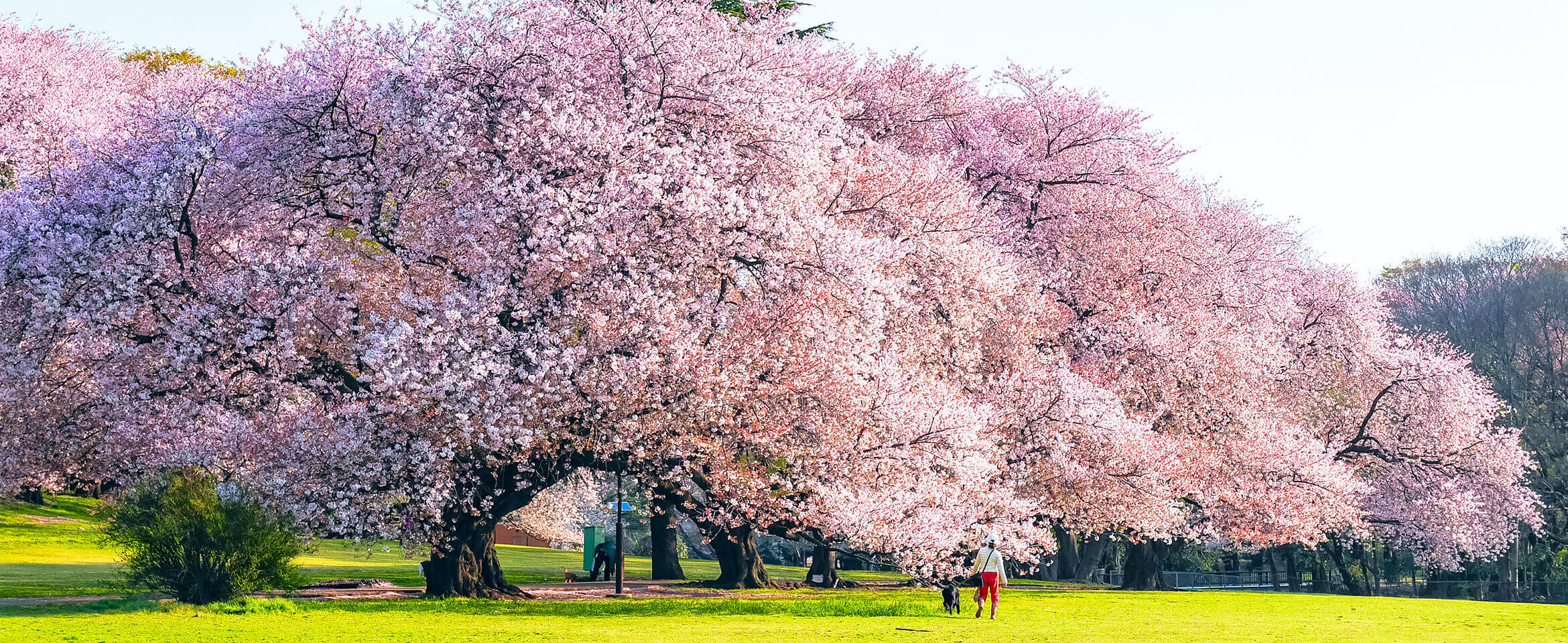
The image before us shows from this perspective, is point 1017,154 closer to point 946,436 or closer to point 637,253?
point 946,436

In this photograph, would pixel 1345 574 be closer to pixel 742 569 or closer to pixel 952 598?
pixel 742 569

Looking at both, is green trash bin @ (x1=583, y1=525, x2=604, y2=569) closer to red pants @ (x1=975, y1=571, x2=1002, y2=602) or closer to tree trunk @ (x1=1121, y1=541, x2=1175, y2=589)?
tree trunk @ (x1=1121, y1=541, x2=1175, y2=589)

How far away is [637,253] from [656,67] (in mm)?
3887

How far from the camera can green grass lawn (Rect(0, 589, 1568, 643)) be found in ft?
53.4

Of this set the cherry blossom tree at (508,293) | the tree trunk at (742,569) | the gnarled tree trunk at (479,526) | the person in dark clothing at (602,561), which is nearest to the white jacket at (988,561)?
the cherry blossom tree at (508,293)

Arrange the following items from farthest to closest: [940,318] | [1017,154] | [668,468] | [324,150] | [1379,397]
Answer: [1379,397], [1017,154], [940,318], [668,468], [324,150]

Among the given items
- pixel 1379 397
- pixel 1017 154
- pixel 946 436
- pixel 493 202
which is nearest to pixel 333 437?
pixel 493 202

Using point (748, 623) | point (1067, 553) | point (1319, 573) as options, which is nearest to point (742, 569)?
point (748, 623)

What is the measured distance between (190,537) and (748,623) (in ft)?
28.6

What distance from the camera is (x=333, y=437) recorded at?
68.5 feet

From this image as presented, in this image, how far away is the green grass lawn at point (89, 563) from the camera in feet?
84.1

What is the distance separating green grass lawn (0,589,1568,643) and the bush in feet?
2.12

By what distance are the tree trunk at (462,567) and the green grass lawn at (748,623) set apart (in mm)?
1499

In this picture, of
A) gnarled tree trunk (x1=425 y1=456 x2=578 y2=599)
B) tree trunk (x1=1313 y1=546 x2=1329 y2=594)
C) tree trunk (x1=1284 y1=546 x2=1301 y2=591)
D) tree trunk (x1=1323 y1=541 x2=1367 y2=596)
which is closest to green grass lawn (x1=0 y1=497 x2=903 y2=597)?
gnarled tree trunk (x1=425 y1=456 x2=578 y2=599)
